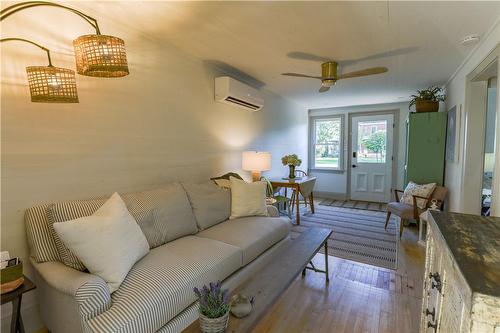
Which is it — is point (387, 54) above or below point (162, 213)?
above

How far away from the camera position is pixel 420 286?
2373mm

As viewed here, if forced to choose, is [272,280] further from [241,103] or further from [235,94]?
[241,103]

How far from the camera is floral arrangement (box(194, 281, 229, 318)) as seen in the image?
113 centimetres

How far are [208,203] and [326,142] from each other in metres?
4.62

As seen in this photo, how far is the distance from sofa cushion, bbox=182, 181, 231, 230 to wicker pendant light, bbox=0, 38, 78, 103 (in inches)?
50.1

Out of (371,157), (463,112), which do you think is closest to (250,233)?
(463,112)

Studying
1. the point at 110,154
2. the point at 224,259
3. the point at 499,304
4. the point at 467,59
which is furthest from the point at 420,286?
the point at 110,154

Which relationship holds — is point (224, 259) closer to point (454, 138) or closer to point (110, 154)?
point (110, 154)

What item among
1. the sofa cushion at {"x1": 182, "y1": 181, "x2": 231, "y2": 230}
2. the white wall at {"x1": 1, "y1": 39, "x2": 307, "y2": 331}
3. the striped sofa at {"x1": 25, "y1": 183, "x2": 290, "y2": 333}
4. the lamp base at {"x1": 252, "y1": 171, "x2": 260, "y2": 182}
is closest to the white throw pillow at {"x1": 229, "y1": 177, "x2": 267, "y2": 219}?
the sofa cushion at {"x1": 182, "y1": 181, "x2": 231, "y2": 230}

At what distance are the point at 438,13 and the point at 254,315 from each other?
7.91 ft

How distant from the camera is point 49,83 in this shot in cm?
153

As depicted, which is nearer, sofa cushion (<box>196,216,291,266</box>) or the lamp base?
sofa cushion (<box>196,216,291,266</box>)

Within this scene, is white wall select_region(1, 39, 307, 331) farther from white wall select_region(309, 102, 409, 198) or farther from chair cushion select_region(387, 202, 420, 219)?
white wall select_region(309, 102, 409, 198)

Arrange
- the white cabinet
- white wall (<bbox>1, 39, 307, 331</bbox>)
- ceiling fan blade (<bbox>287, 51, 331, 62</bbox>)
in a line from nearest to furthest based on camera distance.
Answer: the white cabinet, white wall (<bbox>1, 39, 307, 331</bbox>), ceiling fan blade (<bbox>287, 51, 331, 62</bbox>)
